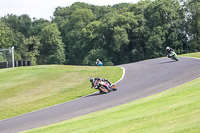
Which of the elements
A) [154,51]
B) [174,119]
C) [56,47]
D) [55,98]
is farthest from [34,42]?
[174,119]

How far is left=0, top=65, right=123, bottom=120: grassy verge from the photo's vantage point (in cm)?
2633

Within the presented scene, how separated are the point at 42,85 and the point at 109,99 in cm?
1175

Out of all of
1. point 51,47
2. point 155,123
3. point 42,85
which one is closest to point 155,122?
point 155,123

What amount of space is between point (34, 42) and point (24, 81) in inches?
2737

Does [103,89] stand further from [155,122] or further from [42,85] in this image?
[155,122]

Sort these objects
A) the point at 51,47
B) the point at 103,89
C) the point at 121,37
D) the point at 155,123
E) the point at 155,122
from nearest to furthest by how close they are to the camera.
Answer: the point at 155,123 → the point at 155,122 → the point at 103,89 → the point at 121,37 → the point at 51,47

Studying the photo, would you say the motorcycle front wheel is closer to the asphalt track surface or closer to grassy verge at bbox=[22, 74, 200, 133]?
the asphalt track surface

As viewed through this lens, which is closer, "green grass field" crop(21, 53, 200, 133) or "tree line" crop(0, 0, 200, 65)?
"green grass field" crop(21, 53, 200, 133)

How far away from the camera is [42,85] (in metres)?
32.9

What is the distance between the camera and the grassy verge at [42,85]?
2633cm

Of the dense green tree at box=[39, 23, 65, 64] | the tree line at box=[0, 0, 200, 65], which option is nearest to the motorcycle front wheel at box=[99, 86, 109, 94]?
the tree line at box=[0, 0, 200, 65]

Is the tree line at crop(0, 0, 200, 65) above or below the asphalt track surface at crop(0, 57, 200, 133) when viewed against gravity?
→ above

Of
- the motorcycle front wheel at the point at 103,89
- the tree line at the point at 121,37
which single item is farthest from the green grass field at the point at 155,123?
the tree line at the point at 121,37

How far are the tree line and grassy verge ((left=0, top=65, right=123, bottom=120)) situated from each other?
152 ft
